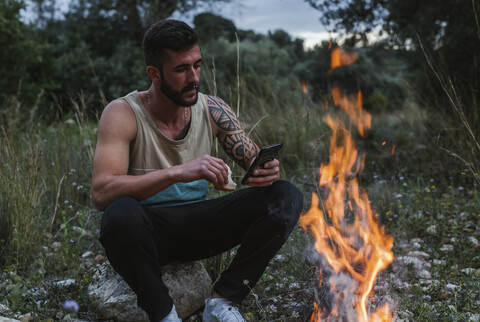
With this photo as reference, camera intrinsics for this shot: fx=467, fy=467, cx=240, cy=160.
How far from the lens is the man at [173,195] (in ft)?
7.71

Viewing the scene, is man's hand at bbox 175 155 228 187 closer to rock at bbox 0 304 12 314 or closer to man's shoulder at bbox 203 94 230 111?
man's shoulder at bbox 203 94 230 111

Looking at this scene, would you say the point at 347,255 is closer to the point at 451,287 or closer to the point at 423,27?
the point at 451,287

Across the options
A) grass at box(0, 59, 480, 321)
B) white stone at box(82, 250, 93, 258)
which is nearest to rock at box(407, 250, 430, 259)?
grass at box(0, 59, 480, 321)

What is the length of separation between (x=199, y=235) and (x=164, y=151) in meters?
0.54

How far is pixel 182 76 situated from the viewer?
109 inches

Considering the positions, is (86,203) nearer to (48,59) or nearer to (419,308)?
(419,308)

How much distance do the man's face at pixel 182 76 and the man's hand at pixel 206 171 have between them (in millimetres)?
514

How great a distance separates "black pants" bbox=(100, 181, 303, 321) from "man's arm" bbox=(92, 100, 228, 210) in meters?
0.10

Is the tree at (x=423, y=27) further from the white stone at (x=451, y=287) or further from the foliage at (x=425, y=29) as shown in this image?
the white stone at (x=451, y=287)

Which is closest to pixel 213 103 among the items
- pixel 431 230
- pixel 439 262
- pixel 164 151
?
pixel 164 151

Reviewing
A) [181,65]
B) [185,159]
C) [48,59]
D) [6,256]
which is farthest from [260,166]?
[48,59]

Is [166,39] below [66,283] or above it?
above

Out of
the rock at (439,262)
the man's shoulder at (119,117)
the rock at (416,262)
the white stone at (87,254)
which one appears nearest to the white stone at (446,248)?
the rock at (439,262)

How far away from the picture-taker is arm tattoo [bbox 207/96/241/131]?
305 cm
